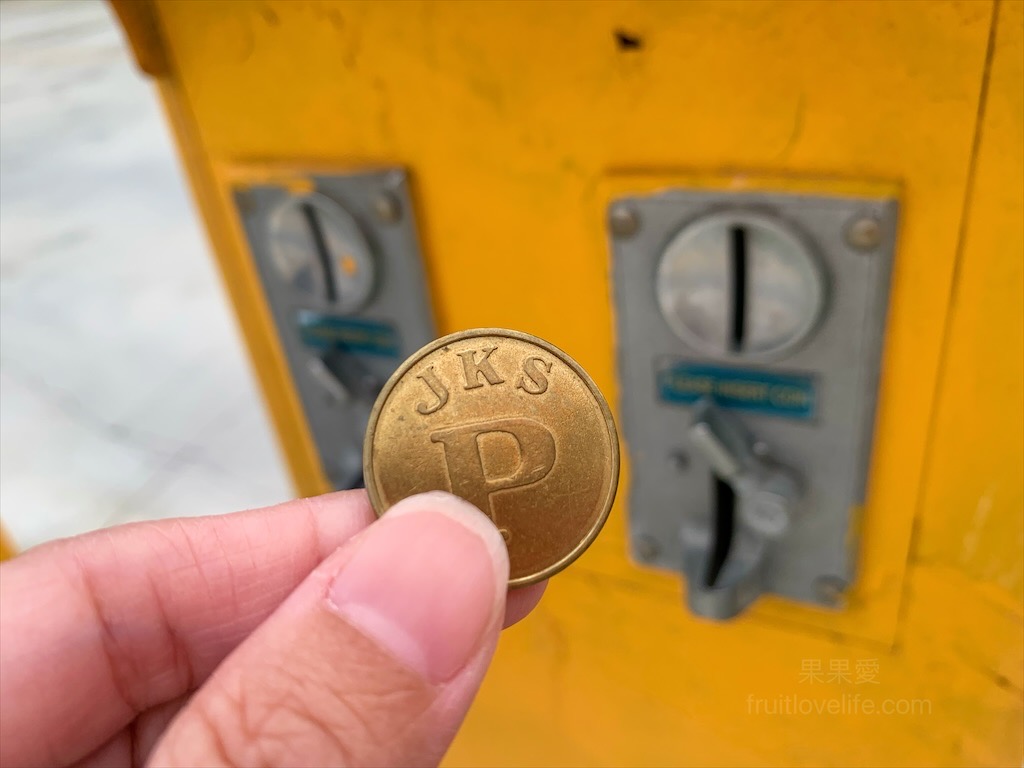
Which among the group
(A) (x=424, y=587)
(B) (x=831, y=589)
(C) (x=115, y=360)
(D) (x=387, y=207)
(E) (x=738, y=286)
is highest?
(D) (x=387, y=207)

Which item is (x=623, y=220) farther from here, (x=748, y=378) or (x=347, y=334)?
(x=347, y=334)

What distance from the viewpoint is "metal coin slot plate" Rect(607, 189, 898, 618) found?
2.22 ft

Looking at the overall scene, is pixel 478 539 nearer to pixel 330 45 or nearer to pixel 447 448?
pixel 447 448

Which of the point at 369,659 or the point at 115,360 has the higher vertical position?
the point at 369,659

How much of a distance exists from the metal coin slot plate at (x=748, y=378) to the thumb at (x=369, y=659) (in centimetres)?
30

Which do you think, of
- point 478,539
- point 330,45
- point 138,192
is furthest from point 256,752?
point 138,192

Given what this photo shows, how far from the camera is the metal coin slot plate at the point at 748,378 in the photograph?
2.22 feet

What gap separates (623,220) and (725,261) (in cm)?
10

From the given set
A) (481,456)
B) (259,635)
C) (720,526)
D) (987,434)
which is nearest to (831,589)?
(720,526)

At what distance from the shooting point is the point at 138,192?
16.1ft

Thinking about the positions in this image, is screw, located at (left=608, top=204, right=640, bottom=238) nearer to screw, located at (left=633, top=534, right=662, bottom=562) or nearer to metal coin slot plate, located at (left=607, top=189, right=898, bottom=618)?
metal coin slot plate, located at (left=607, top=189, right=898, bottom=618)

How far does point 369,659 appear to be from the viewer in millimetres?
519

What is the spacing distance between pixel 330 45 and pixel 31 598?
1.80 feet

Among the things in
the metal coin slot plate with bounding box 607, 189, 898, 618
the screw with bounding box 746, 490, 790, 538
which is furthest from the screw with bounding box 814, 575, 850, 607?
the screw with bounding box 746, 490, 790, 538
